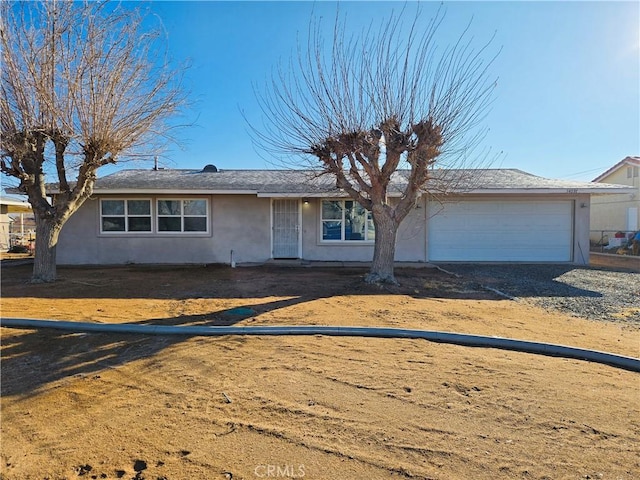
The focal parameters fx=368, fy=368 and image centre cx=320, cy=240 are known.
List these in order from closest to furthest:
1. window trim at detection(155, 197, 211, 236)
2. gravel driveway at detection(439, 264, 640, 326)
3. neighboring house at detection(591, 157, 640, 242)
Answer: gravel driveway at detection(439, 264, 640, 326) → window trim at detection(155, 197, 211, 236) → neighboring house at detection(591, 157, 640, 242)

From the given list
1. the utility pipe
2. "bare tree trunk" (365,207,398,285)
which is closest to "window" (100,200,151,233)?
the utility pipe

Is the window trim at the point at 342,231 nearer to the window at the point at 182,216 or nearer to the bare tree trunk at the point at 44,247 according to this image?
the window at the point at 182,216

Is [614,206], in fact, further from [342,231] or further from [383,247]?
[383,247]

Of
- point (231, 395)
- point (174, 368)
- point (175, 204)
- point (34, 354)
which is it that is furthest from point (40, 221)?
point (231, 395)

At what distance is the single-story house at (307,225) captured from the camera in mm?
13195

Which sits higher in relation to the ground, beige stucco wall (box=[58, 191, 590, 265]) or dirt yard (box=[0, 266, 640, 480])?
beige stucco wall (box=[58, 191, 590, 265])

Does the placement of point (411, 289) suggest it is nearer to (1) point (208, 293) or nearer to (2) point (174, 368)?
(1) point (208, 293)

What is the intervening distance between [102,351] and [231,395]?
2155 millimetres

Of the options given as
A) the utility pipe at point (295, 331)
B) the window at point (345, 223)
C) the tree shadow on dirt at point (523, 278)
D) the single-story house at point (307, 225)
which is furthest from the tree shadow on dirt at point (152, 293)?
the window at point (345, 223)

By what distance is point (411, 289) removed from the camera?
891 centimetres

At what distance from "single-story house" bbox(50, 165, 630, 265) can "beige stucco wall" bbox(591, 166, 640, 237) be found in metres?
11.0

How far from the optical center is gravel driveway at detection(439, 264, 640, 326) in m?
7.16

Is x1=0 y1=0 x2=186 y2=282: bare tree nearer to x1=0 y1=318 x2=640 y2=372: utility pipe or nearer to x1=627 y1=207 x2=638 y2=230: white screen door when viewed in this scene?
x1=0 y1=318 x2=640 y2=372: utility pipe

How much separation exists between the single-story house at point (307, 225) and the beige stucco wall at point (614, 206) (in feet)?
36.0
